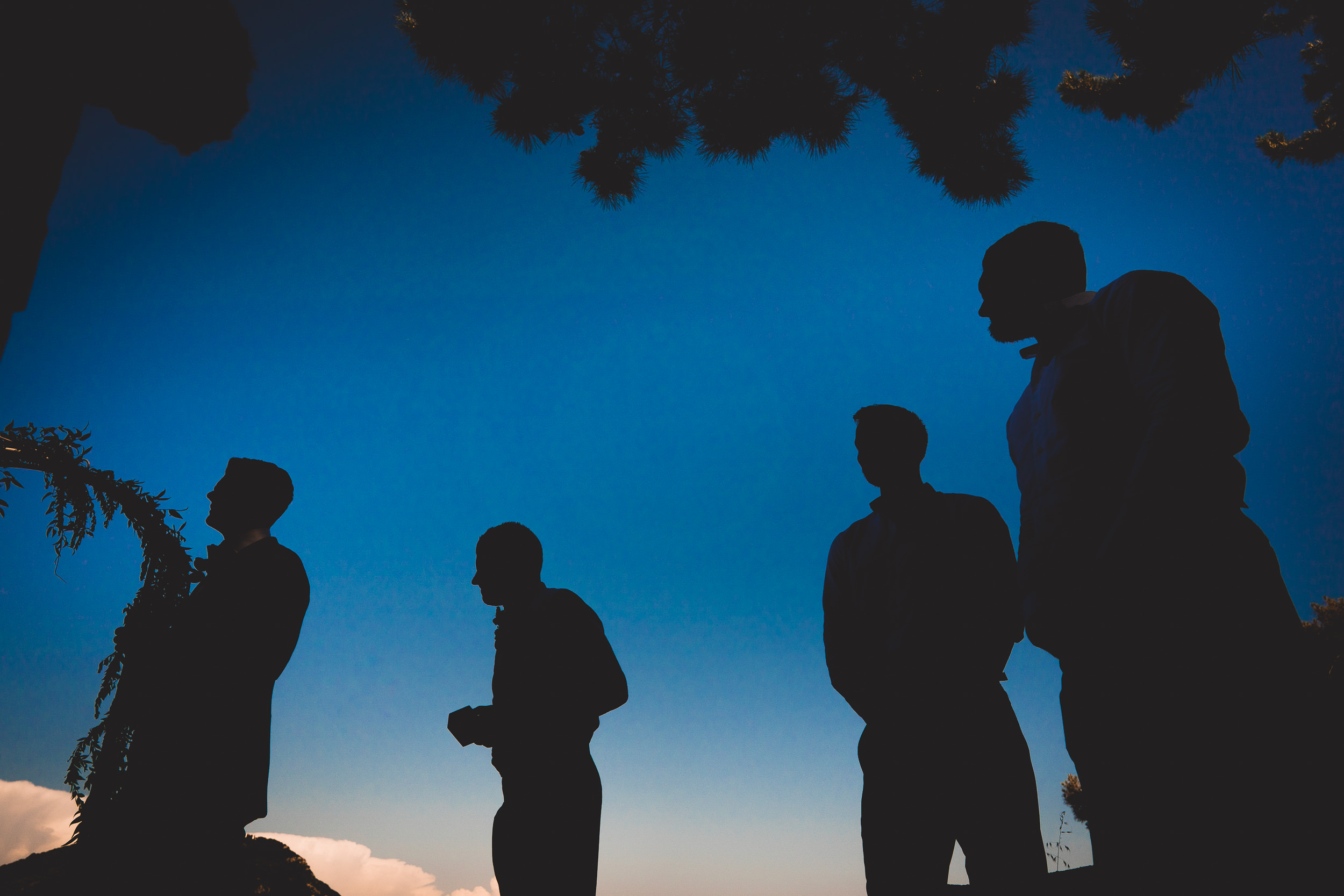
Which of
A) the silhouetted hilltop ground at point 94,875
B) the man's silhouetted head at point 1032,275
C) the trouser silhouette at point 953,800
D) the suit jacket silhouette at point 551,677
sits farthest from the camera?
the suit jacket silhouette at point 551,677

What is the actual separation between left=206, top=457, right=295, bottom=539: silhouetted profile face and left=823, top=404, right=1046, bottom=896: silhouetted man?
2642 millimetres

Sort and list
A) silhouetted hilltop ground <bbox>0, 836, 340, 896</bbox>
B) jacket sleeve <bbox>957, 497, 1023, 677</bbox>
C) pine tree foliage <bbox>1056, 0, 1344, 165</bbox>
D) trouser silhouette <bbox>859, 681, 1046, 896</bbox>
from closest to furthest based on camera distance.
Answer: trouser silhouette <bbox>859, 681, 1046, 896</bbox> < jacket sleeve <bbox>957, 497, 1023, 677</bbox> < silhouetted hilltop ground <bbox>0, 836, 340, 896</bbox> < pine tree foliage <bbox>1056, 0, 1344, 165</bbox>

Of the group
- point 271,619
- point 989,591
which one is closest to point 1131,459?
point 989,591

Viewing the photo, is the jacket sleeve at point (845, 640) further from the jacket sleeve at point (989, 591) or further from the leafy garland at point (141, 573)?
the leafy garland at point (141, 573)

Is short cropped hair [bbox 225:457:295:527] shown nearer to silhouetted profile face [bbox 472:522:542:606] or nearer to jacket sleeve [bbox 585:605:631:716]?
silhouetted profile face [bbox 472:522:542:606]

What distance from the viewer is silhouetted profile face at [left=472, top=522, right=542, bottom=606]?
268 cm

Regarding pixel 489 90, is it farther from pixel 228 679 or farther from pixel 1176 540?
pixel 1176 540

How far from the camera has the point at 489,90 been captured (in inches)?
165

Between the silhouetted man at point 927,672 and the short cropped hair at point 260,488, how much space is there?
8.65 feet

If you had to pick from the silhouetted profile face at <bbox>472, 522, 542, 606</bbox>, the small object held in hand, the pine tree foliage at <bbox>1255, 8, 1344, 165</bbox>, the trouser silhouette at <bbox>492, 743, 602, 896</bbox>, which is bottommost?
the trouser silhouette at <bbox>492, 743, 602, 896</bbox>

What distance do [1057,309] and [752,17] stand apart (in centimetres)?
364

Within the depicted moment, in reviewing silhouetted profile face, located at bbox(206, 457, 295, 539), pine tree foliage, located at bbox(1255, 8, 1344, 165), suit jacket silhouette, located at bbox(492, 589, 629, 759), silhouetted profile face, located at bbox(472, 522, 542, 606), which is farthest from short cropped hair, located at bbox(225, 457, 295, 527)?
pine tree foliage, located at bbox(1255, 8, 1344, 165)

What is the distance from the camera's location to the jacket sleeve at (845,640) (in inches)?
83.3

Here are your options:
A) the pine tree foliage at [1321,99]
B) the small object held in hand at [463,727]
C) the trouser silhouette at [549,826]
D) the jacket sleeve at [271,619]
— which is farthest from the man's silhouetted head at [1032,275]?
the pine tree foliage at [1321,99]
